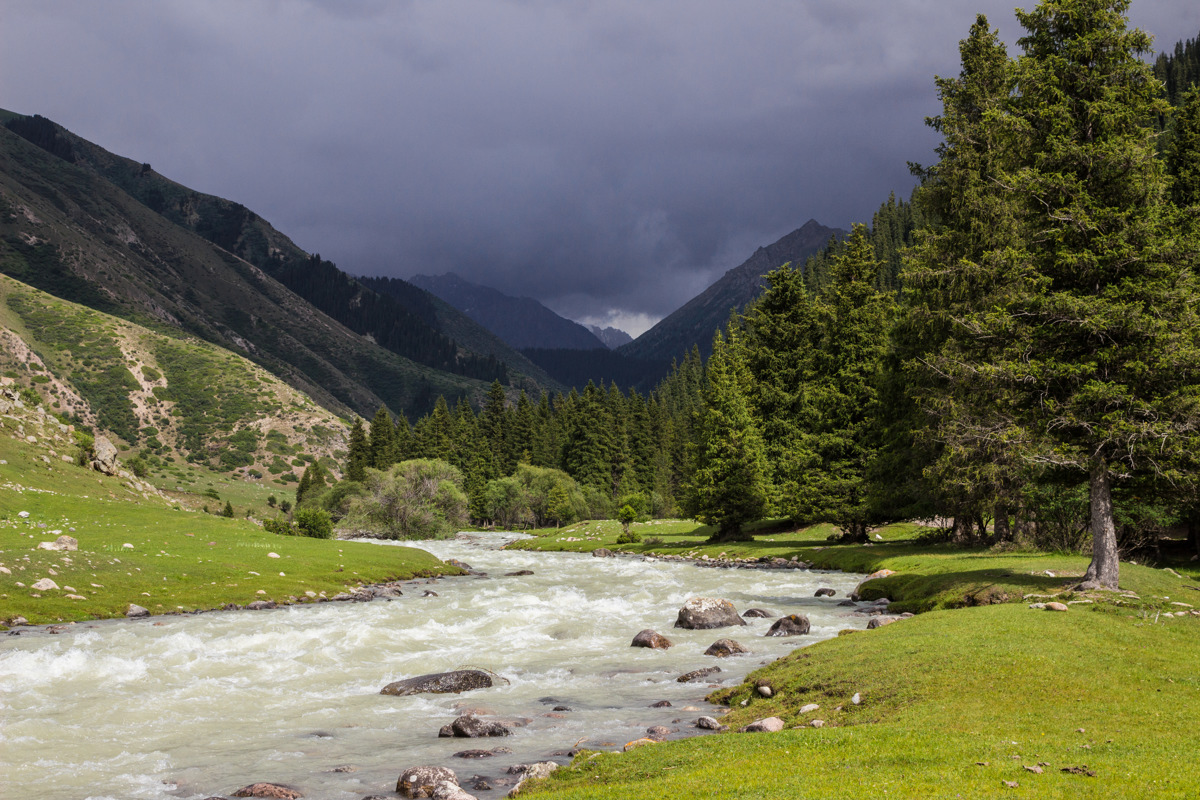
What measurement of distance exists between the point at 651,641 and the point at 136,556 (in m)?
26.7

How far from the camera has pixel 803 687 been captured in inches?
545

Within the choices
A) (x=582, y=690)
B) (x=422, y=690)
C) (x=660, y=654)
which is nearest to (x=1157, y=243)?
(x=660, y=654)

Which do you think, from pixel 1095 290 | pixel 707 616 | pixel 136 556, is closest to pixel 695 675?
pixel 707 616

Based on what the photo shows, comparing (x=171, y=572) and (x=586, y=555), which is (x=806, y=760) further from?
(x=586, y=555)

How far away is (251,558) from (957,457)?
3725 cm

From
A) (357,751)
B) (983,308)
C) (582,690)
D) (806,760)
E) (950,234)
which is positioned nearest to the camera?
(806,760)

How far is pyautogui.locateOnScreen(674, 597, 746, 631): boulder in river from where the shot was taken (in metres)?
24.9

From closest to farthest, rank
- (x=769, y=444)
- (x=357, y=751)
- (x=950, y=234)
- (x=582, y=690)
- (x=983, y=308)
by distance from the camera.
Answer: (x=357, y=751), (x=582, y=690), (x=983, y=308), (x=950, y=234), (x=769, y=444)

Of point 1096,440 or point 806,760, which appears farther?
point 1096,440

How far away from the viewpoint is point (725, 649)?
799 inches

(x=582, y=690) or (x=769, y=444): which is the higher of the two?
(x=769, y=444)

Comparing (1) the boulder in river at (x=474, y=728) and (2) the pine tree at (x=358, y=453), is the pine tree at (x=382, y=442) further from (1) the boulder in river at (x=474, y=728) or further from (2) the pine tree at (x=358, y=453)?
(1) the boulder in river at (x=474, y=728)

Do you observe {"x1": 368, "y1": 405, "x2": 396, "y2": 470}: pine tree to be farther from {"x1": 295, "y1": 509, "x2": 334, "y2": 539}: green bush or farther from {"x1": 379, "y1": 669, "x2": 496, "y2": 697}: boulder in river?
{"x1": 379, "y1": 669, "x2": 496, "y2": 697}: boulder in river

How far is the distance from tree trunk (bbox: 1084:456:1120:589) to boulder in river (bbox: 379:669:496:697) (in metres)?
17.2
